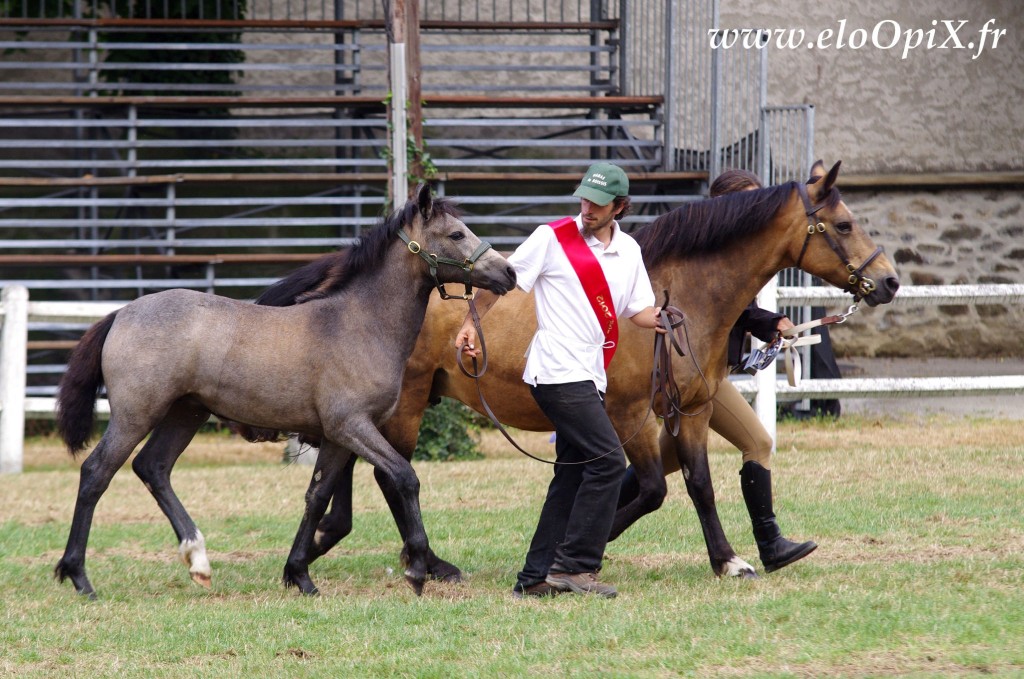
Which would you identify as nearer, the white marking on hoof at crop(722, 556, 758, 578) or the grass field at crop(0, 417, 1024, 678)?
the grass field at crop(0, 417, 1024, 678)

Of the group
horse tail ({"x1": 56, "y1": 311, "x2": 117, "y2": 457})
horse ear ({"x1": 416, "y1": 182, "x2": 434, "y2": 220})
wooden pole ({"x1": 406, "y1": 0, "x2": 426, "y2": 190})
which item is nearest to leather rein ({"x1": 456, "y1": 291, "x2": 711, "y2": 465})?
horse ear ({"x1": 416, "y1": 182, "x2": 434, "y2": 220})

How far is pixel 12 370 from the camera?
10.6m

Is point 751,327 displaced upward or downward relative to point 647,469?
upward

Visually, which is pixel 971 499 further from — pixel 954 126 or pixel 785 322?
pixel 954 126

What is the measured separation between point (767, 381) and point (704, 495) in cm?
430

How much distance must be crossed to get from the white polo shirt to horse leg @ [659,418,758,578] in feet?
2.52

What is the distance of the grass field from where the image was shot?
4.94 meters

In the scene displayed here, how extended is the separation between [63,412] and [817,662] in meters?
3.84

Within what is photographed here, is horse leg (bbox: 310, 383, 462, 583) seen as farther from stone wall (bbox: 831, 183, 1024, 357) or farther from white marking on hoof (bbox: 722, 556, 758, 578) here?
stone wall (bbox: 831, 183, 1024, 357)

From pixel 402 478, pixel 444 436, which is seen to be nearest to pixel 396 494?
pixel 402 478

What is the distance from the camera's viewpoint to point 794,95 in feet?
52.0

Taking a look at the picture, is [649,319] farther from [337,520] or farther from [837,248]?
[337,520]

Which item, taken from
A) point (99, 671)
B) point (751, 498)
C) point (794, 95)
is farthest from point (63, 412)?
point (794, 95)

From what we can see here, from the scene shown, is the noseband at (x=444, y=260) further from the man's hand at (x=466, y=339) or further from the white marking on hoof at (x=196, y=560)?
the white marking on hoof at (x=196, y=560)
